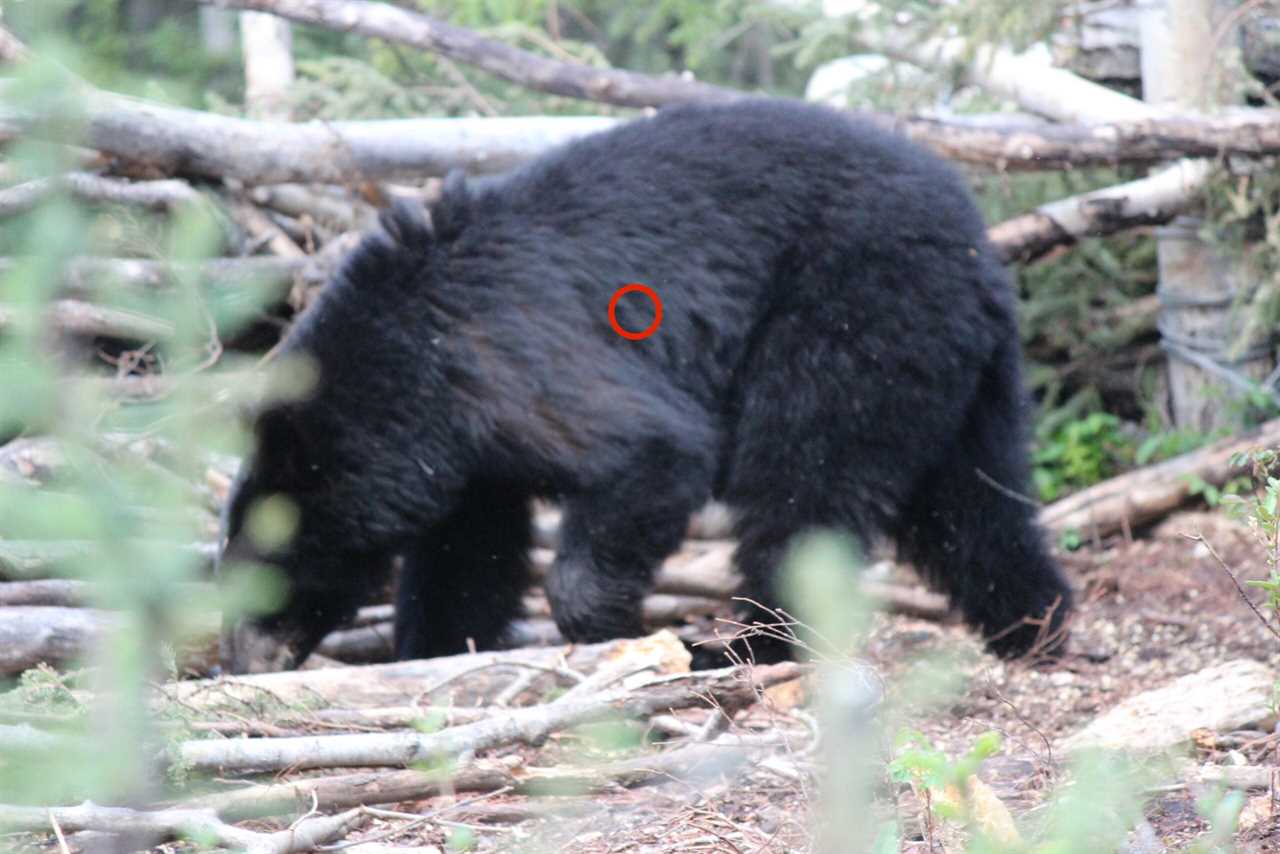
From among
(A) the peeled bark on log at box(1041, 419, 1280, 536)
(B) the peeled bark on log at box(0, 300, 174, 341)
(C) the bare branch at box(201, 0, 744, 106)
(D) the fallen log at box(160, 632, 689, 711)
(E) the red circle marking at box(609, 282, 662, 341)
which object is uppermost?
(C) the bare branch at box(201, 0, 744, 106)

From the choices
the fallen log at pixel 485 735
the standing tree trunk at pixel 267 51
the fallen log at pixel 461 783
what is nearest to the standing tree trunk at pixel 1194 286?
the fallen log at pixel 485 735

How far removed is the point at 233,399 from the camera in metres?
2.23

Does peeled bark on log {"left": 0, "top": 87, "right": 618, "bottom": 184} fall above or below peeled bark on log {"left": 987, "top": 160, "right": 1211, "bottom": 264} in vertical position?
above

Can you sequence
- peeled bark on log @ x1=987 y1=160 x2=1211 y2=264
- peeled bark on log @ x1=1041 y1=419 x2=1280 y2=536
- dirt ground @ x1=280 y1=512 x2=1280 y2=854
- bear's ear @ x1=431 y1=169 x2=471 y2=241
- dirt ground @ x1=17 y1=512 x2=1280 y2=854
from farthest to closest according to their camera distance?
1. peeled bark on log @ x1=987 y1=160 x2=1211 y2=264
2. peeled bark on log @ x1=1041 y1=419 x2=1280 y2=536
3. bear's ear @ x1=431 y1=169 x2=471 y2=241
4. dirt ground @ x1=280 y1=512 x2=1280 y2=854
5. dirt ground @ x1=17 y1=512 x2=1280 y2=854

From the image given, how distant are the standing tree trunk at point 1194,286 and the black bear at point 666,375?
196 cm

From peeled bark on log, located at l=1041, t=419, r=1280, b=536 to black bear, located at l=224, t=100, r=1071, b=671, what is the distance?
1.30m

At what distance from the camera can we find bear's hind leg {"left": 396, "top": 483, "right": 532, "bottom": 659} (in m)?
5.11

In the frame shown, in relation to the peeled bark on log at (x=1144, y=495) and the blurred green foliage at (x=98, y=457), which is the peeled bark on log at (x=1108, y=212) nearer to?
the peeled bark on log at (x=1144, y=495)

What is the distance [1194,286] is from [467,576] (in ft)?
11.8

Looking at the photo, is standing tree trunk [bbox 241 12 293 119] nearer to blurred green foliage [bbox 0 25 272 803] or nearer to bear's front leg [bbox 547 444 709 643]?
bear's front leg [bbox 547 444 709 643]

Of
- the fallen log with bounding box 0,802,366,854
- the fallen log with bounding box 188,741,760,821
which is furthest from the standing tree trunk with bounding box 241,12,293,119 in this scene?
the fallen log with bounding box 0,802,366,854

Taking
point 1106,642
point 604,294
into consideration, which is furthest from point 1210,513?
point 604,294

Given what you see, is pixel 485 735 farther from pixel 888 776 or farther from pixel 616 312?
pixel 616 312

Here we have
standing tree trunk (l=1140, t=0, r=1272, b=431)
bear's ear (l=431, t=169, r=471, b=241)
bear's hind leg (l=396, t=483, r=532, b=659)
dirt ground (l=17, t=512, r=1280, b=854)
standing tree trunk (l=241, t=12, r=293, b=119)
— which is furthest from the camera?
standing tree trunk (l=241, t=12, r=293, b=119)
